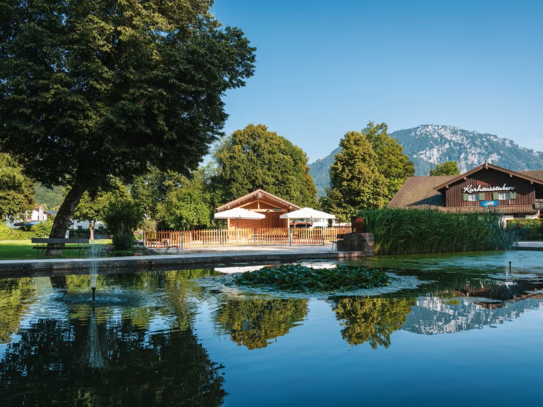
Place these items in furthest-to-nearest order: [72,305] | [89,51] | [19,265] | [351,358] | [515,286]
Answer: [89,51] < [19,265] < [515,286] < [72,305] < [351,358]

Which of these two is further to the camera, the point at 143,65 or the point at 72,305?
the point at 143,65

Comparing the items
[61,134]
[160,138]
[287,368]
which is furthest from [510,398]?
[61,134]

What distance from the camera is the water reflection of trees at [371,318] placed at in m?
5.66

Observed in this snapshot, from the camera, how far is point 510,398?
147 inches

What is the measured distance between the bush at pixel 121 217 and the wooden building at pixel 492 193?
27.4 meters

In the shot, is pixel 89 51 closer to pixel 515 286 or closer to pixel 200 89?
pixel 200 89

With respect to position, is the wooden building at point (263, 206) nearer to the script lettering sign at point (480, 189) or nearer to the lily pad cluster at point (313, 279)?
the script lettering sign at point (480, 189)

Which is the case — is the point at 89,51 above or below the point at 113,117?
above

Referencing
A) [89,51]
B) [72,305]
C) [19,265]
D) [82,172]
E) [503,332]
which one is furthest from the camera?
[82,172]

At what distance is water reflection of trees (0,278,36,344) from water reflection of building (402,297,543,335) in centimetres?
529

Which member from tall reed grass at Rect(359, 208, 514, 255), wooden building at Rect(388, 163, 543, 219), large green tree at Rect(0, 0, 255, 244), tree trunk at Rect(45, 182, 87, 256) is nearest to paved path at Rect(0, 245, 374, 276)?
tall reed grass at Rect(359, 208, 514, 255)

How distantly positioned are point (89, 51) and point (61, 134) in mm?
3611

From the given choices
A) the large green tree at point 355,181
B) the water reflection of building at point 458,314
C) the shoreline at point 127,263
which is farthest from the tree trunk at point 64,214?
the large green tree at point 355,181

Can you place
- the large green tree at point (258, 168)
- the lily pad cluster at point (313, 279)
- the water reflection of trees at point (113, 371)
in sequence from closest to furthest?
the water reflection of trees at point (113, 371), the lily pad cluster at point (313, 279), the large green tree at point (258, 168)
